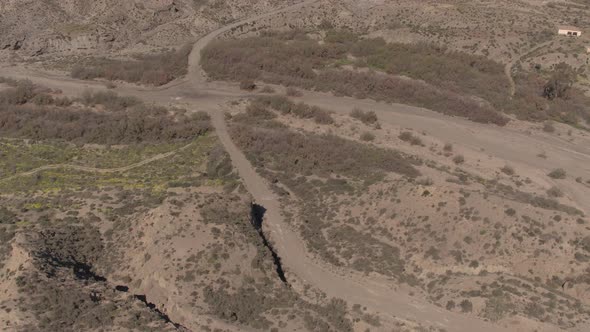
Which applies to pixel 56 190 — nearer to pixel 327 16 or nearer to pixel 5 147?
pixel 5 147

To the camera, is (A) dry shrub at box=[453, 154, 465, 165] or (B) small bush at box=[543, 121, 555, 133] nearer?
(A) dry shrub at box=[453, 154, 465, 165]

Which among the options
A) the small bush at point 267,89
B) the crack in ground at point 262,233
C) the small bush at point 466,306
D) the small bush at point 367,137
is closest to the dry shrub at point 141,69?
the small bush at point 267,89

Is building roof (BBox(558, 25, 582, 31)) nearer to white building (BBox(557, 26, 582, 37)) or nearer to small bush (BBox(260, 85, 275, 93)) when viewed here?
white building (BBox(557, 26, 582, 37))

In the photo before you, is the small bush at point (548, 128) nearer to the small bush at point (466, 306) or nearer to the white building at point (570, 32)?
the white building at point (570, 32)

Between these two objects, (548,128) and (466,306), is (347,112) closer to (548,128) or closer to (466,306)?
(548,128)

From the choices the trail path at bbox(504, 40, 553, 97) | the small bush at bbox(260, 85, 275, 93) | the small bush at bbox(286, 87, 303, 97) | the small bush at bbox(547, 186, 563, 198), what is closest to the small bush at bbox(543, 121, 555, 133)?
the trail path at bbox(504, 40, 553, 97)

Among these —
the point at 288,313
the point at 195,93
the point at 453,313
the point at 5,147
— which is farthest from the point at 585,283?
the point at 5,147

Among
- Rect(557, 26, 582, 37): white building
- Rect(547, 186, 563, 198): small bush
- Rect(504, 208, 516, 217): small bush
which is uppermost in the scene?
Rect(557, 26, 582, 37): white building
